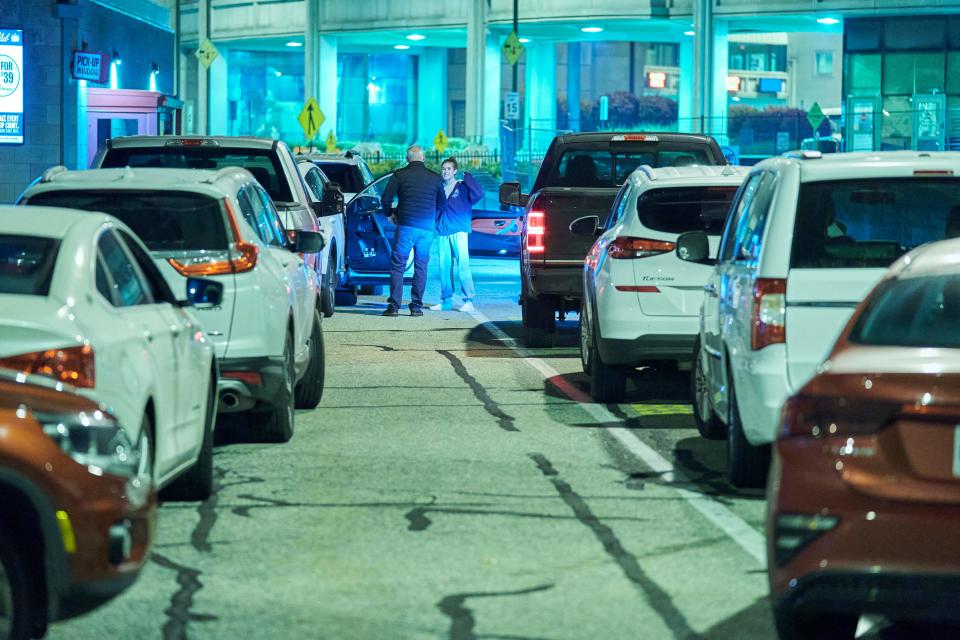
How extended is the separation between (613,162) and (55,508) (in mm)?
12389

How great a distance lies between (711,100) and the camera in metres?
54.8

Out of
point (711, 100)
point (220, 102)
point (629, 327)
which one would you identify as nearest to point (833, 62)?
point (220, 102)

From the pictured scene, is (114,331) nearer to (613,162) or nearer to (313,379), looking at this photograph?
(313,379)

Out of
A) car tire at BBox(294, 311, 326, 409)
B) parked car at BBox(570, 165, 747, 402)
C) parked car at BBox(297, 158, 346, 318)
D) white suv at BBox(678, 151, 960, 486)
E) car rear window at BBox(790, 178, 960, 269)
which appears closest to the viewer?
white suv at BBox(678, 151, 960, 486)

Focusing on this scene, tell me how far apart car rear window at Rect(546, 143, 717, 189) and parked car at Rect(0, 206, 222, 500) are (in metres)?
8.56

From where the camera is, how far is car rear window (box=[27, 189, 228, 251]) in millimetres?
10445

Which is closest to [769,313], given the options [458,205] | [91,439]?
[91,439]

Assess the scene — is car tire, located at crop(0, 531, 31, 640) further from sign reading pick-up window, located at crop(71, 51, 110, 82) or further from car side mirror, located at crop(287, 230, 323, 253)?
sign reading pick-up window, located at crop(71, 51, 110, 82)

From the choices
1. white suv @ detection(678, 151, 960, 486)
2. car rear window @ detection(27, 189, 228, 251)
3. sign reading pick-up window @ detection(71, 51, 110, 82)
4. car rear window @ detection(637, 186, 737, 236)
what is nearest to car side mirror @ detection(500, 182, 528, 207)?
car rear window @ detection(637, 186, 737, 236)

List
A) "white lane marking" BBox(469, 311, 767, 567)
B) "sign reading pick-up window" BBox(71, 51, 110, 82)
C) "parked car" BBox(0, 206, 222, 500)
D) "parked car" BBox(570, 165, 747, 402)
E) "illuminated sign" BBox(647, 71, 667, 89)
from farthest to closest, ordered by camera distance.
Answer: "illuminated sign" BBox(647, 71, 667, 89) → "sign reading pick-up window" BBox(71, 51, 110, 82) → "parked car" BBox(570, 165, 747, 402) → "white lane marking" BBox(469, 311, 767, 567) → "parked car" BBox(0, 206, 222, 500)

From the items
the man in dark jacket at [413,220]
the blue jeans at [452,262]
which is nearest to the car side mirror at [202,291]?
the man in dark jacket at [413,220]

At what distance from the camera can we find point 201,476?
8922mm

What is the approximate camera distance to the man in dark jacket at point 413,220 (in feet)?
70.2

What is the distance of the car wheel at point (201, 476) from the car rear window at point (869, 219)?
2.86m
